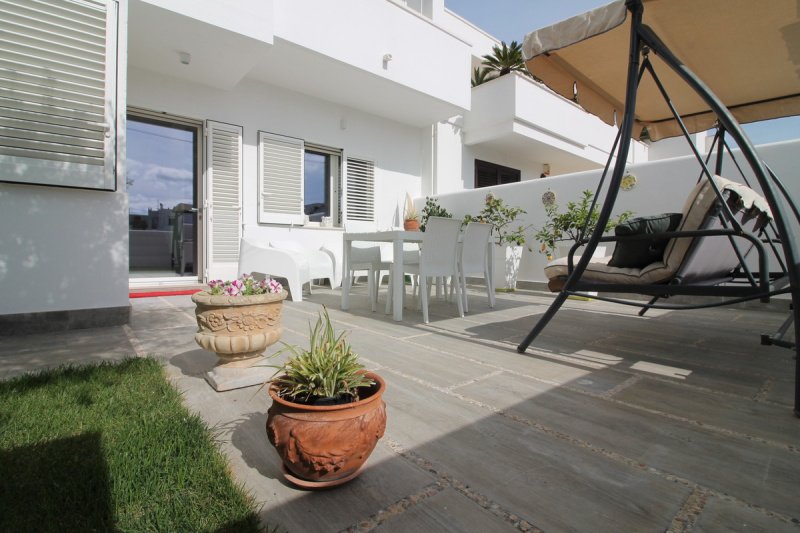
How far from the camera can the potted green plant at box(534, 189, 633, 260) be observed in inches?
199

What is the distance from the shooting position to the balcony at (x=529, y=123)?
783cm

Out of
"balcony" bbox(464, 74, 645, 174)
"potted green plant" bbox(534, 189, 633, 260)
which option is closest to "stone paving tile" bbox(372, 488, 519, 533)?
"potted green plant" bbox(534, 189, 633, 260)

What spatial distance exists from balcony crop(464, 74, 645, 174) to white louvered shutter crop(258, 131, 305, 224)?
12.9ft

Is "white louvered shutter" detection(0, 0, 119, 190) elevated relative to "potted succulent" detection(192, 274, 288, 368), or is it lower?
elevated

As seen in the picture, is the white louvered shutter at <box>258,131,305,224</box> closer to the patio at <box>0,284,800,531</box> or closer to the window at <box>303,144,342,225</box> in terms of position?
the window at <box>303,144,342,225</box>

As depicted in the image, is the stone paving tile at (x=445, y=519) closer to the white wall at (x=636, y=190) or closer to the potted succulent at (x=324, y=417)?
the potted succulent at (x=324, y=417)

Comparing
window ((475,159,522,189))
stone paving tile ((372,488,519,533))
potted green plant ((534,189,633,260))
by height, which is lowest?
stone paving tile ((372,488,519,533))

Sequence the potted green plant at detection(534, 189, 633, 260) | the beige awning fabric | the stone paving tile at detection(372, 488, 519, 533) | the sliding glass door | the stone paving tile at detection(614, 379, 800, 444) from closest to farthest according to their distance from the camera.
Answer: the stone paving tile at detection(372, 488, 519, 533) < the stone paving tile at detection(614, 379, 800, 444) < the beige awning fabric < the potted green plant at detection(534, 189, 633, 260) < the sliding glass door

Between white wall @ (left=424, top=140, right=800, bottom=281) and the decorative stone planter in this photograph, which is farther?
white wall @ (left=424, top=140, right=800, bottom=281)

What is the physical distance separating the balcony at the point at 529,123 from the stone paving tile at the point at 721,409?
22.8 ft

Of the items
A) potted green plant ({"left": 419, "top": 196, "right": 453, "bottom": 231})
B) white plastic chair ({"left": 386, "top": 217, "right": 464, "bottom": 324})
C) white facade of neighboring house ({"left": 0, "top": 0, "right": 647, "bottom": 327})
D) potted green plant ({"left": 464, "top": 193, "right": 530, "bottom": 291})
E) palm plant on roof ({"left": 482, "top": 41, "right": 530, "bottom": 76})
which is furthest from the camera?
palm plant on roof ({"left": 482, "top": 41, "right": 530, "bottom": 76})

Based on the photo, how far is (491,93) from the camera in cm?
806

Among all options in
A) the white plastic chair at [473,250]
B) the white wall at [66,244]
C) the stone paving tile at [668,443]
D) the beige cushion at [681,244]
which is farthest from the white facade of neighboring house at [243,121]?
the beige cushion at [681,244]

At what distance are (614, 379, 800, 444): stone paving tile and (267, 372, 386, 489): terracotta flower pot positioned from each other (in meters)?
1.24
